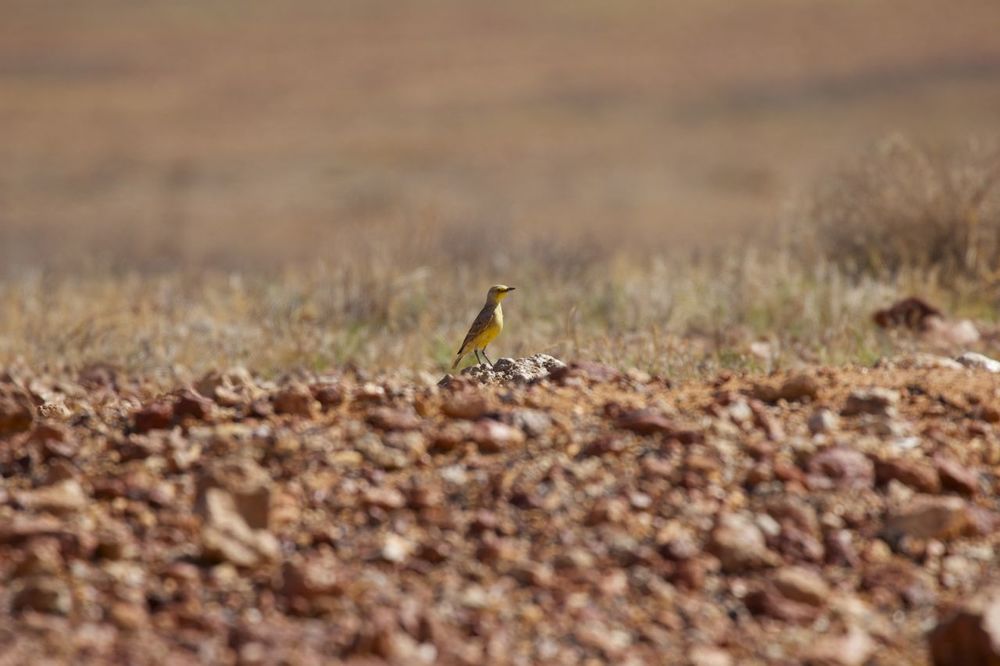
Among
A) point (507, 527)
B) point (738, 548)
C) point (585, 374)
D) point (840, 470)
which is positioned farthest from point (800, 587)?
point (585, 374)

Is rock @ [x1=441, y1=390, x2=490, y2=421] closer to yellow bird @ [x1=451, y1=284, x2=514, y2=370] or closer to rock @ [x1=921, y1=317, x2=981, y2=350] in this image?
yellow bird @ [x1=451, y1=284, x2=514, y2=370]

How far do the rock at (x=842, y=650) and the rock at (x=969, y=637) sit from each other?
0.16m

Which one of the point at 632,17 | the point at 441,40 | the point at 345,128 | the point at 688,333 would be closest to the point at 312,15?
the point at 441,40

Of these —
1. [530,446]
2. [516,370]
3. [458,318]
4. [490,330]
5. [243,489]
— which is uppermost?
[243,489]

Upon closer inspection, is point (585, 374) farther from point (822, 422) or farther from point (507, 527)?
point (507, 527)

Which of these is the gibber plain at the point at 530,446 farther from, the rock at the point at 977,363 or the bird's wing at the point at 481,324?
the bird's wing at the point at 481,324

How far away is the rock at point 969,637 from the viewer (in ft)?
11.1

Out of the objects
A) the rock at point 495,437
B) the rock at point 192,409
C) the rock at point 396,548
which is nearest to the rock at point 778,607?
the rock at point 396,548

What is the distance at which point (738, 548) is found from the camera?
12.5 ft

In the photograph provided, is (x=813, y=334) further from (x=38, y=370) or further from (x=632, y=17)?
(x=632, y=17)

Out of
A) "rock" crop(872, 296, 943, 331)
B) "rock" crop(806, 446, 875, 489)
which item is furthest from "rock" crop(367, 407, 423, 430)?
"rock" crop(872, 296, 943, 331)

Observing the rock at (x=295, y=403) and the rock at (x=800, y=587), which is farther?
the rock at (x=295, y=403)

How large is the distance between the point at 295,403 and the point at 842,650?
2016 millimetres

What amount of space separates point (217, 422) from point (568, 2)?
80690 millimetres
